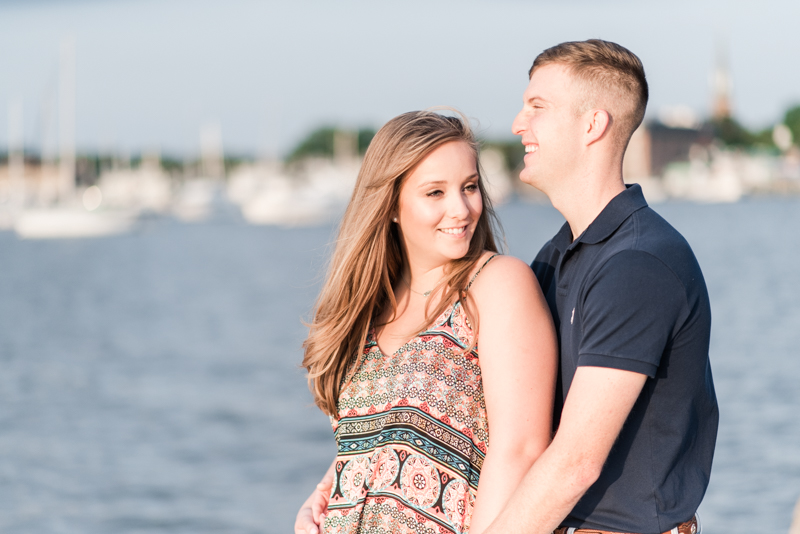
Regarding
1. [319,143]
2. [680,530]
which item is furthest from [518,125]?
[319,143]

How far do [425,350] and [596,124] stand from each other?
974 millimetres

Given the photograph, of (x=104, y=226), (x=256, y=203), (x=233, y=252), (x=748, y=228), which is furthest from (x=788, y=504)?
(x=256, y=203)

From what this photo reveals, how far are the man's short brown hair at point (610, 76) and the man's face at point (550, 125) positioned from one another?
0.12 feet

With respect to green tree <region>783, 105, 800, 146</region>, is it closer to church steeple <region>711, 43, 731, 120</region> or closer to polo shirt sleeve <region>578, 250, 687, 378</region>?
church steeple <region>711, 43, 731, 120</region>

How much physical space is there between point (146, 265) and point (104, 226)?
15402 millimetres

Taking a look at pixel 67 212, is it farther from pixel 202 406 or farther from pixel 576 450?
pixel 576 450

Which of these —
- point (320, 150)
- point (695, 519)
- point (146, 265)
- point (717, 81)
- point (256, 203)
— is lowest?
point (695, 519)

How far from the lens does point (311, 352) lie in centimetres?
338

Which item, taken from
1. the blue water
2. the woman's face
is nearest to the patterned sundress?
the woman's face

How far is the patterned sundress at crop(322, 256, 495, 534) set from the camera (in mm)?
2844

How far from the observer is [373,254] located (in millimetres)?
3320

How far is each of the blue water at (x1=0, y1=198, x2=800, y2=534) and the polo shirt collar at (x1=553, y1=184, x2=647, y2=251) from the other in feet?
5.52

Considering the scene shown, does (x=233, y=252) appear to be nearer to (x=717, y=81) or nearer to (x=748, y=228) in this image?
(x=748, y=228)

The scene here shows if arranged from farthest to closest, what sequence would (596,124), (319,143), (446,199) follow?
(319,143) → (446,199) → (596,124)
